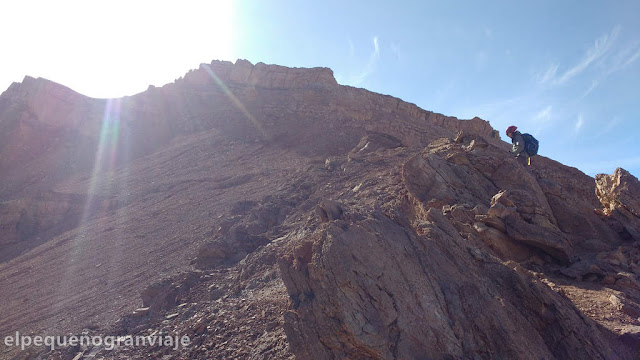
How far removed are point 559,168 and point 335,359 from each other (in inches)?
519

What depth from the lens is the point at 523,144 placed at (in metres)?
12.1

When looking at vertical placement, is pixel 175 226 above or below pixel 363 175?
below

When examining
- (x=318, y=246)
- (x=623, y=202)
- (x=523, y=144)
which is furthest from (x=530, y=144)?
(x=318, y=246)

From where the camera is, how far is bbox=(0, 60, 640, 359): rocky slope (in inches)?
219

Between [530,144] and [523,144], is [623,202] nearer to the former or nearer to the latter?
[530,144]

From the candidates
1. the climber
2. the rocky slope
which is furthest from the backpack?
the rocky slope

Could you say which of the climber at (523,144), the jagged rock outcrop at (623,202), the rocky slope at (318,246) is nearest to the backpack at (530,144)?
the climber at (523,144)

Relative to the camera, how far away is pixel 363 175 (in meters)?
15.3

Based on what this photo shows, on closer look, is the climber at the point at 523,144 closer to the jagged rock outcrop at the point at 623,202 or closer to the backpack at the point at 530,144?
the backpack at the point at 530,144

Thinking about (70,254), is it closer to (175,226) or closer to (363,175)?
(175,226)

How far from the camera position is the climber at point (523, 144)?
12.1 m

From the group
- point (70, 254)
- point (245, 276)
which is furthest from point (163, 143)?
point (245, 276)

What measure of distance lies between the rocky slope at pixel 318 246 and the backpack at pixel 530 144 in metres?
0.62

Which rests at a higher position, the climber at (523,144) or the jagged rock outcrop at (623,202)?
the climber at (523,144)
